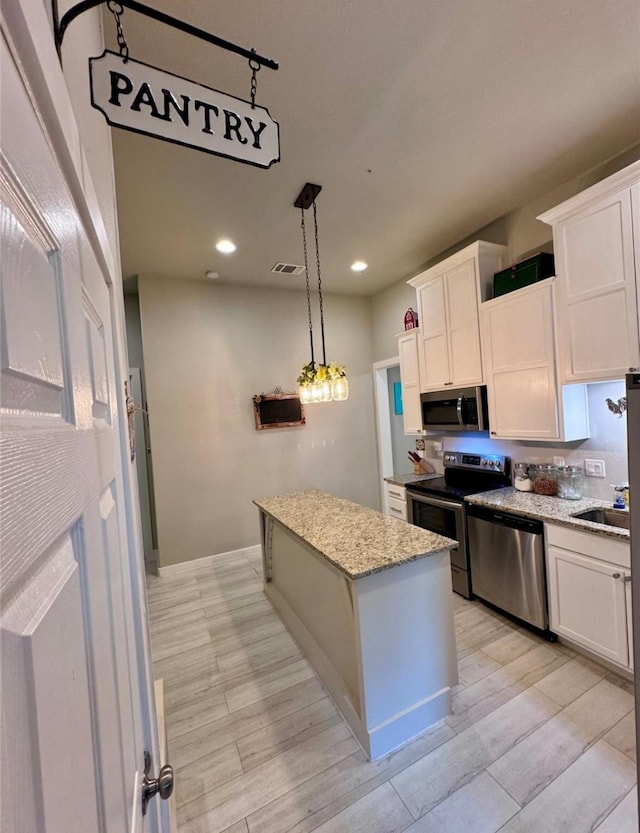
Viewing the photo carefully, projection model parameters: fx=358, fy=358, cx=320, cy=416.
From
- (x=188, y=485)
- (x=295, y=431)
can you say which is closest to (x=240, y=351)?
(x=295, y=431)

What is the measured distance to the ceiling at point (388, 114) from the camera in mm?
1448

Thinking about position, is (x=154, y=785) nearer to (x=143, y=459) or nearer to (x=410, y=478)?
(x=410, y=478)

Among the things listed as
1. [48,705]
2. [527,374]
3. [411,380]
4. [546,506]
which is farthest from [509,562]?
[48,705]

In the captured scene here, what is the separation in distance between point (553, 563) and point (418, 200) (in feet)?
8.81

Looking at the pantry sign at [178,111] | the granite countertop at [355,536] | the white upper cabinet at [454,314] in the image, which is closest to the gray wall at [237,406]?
the white upper cabinet at [454,314]

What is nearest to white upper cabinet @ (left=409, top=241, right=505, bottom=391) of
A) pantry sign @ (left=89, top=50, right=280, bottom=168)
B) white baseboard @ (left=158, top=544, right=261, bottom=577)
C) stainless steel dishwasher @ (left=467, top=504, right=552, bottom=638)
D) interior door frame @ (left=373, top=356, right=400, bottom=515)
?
stainless steel dishwasher @ (left=467, top=504, right=552, bottom=638)

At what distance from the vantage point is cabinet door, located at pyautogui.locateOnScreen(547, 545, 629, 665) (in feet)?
6.37

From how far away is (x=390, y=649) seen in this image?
175cm

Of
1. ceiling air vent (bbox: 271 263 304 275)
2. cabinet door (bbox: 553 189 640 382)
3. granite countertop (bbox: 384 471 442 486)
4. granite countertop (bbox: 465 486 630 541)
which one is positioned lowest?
granite countertop (bbox: 384 471 442 486)

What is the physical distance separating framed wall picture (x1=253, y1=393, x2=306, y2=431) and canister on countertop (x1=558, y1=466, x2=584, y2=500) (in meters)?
2.78

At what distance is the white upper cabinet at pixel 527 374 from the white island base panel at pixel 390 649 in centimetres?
134

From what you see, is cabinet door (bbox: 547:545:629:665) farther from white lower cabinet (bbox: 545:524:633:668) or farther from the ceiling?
the ceiling

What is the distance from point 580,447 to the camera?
256cm

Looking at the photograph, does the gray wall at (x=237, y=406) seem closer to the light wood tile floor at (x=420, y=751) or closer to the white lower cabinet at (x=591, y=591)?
the white lower cabinet at (x=591, y=591)
